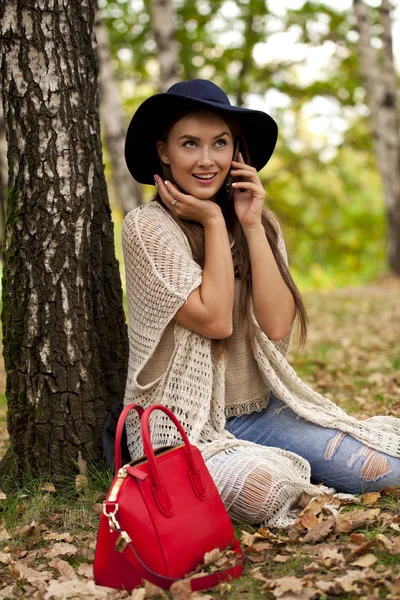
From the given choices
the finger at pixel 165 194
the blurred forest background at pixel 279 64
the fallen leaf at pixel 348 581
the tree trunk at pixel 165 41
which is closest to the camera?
the fallen leaf at pixel 348 581

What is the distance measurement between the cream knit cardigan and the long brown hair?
6 cm

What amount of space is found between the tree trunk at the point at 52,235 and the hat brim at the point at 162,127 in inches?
9.2

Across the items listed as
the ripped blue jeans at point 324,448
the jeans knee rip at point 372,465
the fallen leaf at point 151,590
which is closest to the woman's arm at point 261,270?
the ripped blue jeans at point 324,448

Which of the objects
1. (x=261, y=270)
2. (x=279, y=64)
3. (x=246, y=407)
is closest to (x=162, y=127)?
(x=261, y=270)

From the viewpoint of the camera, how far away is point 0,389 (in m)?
6.96

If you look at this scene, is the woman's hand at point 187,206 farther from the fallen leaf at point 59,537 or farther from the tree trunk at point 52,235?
the fallen leaf at point 59,537

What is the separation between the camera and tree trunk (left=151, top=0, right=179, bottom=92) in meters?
10.9

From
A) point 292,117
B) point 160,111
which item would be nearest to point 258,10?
point 292,117

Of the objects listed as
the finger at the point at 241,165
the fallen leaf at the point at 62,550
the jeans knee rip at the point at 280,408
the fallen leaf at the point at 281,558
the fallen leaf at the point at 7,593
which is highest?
the finger at the point at 241,165

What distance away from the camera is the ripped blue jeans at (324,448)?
134 inches

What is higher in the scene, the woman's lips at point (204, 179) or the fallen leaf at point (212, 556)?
the woman's lips at point (204, 179)

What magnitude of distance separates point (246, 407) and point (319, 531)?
0.82 m

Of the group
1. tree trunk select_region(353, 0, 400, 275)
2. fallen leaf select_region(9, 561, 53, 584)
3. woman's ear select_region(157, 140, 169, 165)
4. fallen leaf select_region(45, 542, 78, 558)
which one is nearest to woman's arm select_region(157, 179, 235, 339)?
woman's ear select_region(157, 140, 169, 165)

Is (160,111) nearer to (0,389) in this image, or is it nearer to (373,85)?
(0,389)
